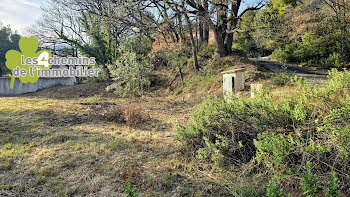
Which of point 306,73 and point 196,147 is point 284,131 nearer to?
point 196,147

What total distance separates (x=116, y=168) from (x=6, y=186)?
1170 millimetres

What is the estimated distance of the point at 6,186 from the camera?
2.15m

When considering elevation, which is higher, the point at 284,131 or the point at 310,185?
the point at 284,131

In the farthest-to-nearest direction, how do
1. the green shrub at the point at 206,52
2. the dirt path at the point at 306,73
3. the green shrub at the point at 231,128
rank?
the green shrub at the point at 206,52, the dirt path at the point at 306,73, the green shrub at the point at 231,128

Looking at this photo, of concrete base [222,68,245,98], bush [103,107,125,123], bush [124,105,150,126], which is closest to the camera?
bush [124,105,150,126]

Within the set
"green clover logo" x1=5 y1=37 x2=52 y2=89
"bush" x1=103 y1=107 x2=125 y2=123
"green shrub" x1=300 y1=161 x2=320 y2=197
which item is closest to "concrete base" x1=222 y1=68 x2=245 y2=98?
"bush" x1=103 y1=107 x2=125 y2=123

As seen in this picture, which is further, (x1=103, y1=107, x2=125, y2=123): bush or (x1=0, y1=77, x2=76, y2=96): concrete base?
(x1=0, y1=77, x2=76, y2=96): concrete base

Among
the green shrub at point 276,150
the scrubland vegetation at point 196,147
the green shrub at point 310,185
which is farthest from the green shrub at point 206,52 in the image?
the green shrub at point 310,185

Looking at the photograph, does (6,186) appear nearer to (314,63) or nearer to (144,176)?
(144,176)

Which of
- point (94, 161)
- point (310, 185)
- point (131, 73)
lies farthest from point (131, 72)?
point (310, 185)

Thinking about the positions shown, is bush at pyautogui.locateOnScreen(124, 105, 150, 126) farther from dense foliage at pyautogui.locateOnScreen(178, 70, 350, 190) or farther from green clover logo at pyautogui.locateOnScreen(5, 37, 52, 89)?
green clover logo at pyautogui.locateOnScreen(5, 37, 52, 89)

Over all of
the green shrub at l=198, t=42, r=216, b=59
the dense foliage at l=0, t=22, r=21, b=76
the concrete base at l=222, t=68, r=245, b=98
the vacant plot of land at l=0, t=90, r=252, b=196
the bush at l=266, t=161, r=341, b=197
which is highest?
the dense foliage at l=0, t=22, r=21, b=76

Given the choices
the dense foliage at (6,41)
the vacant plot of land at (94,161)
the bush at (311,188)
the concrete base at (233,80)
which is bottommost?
the vacant plot of land at (94,161)

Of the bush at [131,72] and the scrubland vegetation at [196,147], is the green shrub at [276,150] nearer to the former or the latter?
the scrubland vegetation at [196,147]
